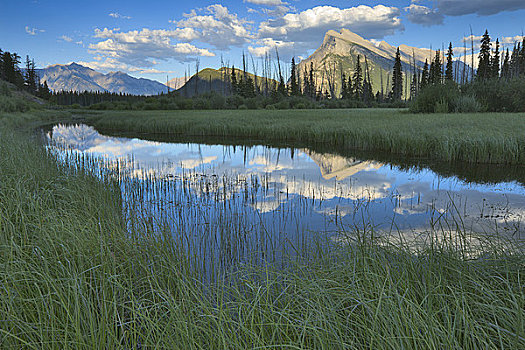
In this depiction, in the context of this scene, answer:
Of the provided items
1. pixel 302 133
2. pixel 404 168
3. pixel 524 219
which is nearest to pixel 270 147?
Answer: pixel 302 133

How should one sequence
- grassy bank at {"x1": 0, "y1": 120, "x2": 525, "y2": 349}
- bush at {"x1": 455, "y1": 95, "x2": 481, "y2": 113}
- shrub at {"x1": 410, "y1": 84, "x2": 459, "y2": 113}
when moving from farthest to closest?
1. shrub at {"x1": 410, "y1": 84, "x2": 459, "y2": 113}
2. bush at {"x1": 455, "y1": 95, "x2": 481, "y2": 113}
3. grassy bank at {"x1": 0, "y1": 120, "x2": 525, "y2": 349}

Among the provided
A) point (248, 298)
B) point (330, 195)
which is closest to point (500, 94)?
point (330, 195)

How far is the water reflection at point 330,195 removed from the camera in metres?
5.48

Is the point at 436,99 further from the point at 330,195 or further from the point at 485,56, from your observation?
the point at 485,56

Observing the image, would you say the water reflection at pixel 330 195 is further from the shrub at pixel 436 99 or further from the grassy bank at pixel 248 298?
the shrub at pixel 436 99

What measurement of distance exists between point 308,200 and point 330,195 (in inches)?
30.7

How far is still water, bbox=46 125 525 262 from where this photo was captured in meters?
5.05

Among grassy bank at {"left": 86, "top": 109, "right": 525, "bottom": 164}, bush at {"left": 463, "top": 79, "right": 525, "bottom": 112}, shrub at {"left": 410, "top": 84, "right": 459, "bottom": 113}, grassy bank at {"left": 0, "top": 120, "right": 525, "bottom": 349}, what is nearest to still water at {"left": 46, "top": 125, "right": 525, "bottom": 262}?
grassy bank at {"left": 0, "top": 120, "right": 525, "bottom": 349}

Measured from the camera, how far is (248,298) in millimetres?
2717

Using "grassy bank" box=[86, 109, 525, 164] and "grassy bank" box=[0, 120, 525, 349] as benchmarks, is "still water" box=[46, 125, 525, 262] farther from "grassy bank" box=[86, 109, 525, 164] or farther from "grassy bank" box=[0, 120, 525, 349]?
"grassy bank" box=[86, 109, 525, 164]

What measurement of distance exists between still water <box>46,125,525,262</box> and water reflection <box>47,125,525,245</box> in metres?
0.02

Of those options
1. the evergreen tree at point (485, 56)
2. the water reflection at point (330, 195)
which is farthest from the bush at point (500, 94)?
the evergreen tree at point (485, 56)

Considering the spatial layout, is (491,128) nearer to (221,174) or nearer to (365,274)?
(221,174)

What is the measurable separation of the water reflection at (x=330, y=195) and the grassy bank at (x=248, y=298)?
0.63 metres
